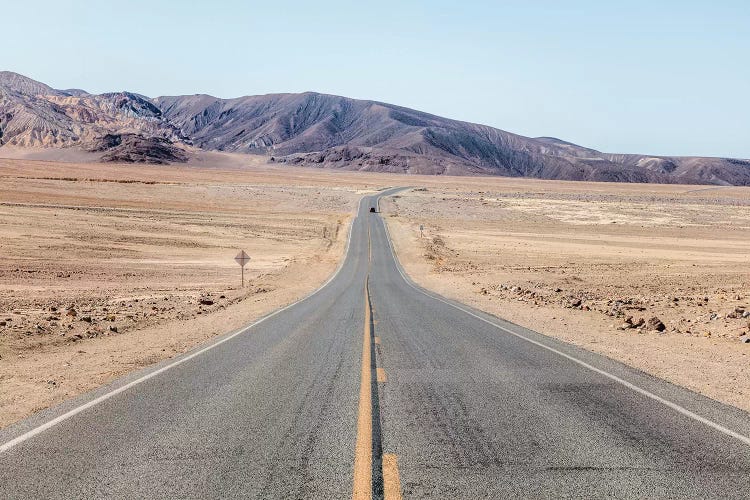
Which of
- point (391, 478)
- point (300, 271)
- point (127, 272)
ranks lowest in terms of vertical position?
point (300, 271)

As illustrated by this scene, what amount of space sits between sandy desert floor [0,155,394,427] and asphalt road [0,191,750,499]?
1.92 m

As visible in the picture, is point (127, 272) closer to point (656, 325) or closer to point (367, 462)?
point (656, 325)

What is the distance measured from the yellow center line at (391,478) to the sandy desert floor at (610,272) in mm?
5684

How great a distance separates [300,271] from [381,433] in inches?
1497

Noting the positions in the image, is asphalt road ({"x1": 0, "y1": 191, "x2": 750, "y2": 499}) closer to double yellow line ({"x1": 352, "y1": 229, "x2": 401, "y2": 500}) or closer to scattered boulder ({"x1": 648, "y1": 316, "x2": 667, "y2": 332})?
double yellow line ({"x1": 352, "y1": 229, "x2": 401, "y2": 500})

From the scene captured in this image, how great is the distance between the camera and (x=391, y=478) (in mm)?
5738

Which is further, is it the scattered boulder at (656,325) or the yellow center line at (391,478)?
Answer: the scattered boulder at (656,325)

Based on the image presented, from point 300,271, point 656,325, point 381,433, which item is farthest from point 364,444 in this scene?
point 300,271

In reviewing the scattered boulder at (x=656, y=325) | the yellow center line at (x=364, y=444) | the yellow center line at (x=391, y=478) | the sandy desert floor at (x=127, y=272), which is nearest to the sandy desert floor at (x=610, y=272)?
the scattered boulder at (x=656, y=325)

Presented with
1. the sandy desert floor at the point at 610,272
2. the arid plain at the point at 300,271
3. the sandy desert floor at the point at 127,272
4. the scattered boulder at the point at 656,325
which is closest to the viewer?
the sandy desert floor at the point at 127,272

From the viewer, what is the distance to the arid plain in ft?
44.7

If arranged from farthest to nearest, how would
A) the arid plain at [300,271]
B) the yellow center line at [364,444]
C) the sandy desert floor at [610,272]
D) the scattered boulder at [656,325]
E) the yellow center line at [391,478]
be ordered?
the scattered boulder at [656,325] < the sandy desert floor at [610,272] < the arid plain at [300,271] < the yellow center line at [364,444] < the yellow center line at [391,478]

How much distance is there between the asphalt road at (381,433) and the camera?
5648 millimetres

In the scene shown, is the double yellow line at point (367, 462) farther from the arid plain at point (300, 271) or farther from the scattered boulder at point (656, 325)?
the scattered boulder at point (656, 325)
